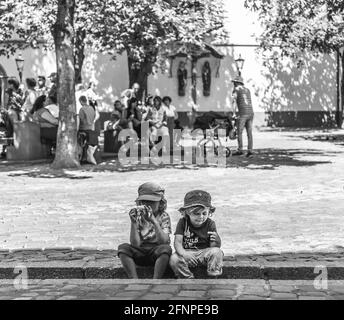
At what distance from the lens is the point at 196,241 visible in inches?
255

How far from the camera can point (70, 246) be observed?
24.9 feet

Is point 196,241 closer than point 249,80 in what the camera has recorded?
Yes

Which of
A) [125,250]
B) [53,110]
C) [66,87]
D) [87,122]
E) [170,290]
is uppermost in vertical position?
[66,87]

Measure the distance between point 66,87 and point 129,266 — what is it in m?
10.4

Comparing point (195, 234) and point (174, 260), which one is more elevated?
point (195, 234)

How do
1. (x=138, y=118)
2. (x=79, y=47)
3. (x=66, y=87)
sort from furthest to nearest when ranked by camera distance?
(x=79, y=47) < (x=138, y=118) < (x=66, y=87)

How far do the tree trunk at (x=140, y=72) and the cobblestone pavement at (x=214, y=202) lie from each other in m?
16.4

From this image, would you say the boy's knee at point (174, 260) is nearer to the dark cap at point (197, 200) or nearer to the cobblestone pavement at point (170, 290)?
the cobblestone pavement at point (170, 290)

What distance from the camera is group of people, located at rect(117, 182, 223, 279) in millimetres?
6348

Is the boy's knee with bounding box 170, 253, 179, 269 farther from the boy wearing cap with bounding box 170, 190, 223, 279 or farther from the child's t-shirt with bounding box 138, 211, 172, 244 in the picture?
the child's t-shirt with bounding box 138, 211, 172, 244

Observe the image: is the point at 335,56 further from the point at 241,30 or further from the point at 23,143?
the point at 23,143

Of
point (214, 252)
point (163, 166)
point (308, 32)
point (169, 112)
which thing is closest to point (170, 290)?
point (214, 252)

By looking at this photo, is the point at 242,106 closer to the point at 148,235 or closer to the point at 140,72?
the point at 148,235

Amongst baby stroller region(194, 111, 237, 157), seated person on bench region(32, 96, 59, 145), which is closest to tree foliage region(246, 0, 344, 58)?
baby stroller region(194, 111, 237, 157)
